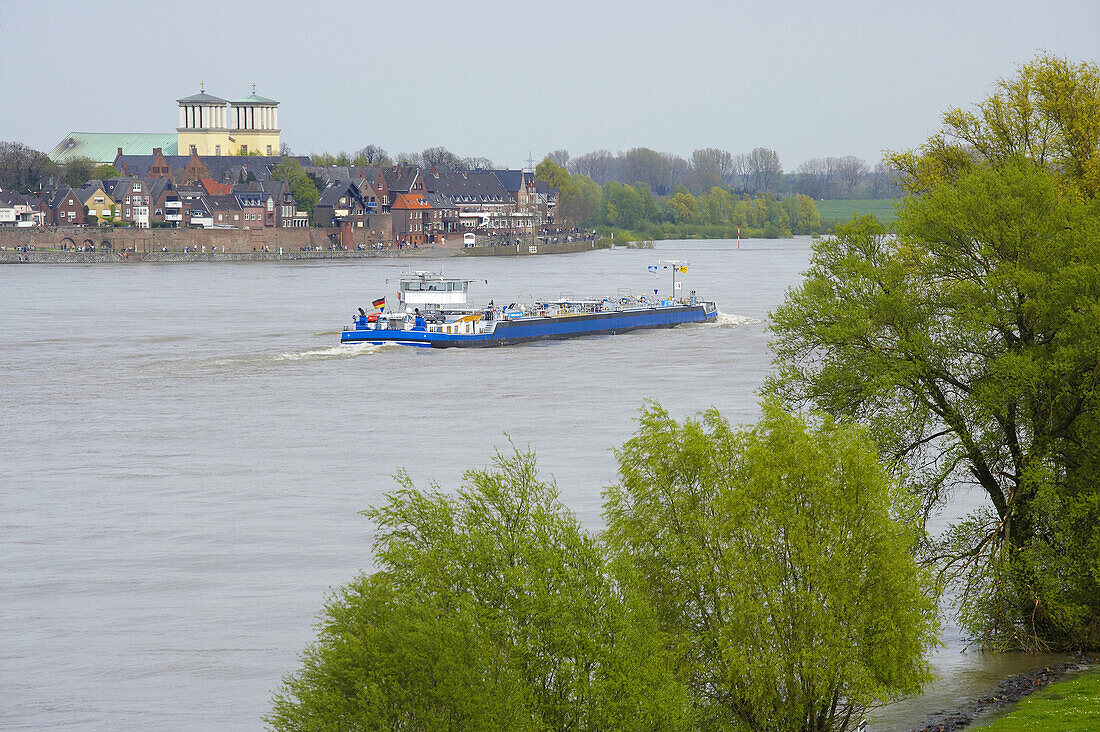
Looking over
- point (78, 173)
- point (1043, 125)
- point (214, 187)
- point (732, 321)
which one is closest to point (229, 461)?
point (1043, 125)

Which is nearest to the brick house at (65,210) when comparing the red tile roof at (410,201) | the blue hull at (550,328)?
the red tile roof at (410,201)

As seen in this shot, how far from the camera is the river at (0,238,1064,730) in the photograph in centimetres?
1995

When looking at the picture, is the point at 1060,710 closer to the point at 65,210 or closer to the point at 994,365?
the point at 994,365

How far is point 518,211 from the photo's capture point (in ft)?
606

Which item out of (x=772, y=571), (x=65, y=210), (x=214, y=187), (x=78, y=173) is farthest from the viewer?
(x=78, y=173)

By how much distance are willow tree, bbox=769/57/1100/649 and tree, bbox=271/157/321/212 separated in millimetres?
142346

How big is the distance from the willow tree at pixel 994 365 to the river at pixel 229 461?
139cm

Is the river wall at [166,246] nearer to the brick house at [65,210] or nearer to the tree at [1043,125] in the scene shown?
the brick house at [65,210]

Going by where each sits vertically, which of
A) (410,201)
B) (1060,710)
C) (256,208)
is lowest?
(1060,710)

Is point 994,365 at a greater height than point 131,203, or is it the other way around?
point 131,203

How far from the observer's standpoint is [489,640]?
12867 mm

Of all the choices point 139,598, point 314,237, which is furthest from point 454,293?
point 314,237

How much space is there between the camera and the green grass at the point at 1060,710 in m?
14.9

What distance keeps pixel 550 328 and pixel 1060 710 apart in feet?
176
